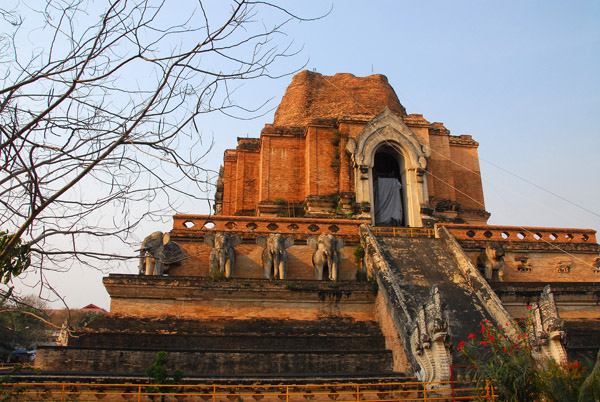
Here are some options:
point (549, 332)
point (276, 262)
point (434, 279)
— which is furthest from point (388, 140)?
point (549, 332)

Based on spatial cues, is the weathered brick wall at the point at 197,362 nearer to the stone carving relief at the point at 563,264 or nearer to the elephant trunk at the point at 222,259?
the elephant trunk at the point at 222,259

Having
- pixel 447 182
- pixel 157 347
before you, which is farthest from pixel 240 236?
pixel 447 182

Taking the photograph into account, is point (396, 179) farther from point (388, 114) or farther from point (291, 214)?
point (291, 214)

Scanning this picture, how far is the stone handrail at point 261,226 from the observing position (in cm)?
1705

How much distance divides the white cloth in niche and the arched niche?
0.95 ft

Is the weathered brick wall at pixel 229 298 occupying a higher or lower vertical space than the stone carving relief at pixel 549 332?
higher

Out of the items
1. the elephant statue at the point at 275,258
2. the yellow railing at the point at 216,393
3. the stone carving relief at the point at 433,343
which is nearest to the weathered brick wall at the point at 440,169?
the elephant statue at the point at 275,258

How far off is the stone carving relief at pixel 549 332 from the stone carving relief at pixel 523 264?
27.8ft

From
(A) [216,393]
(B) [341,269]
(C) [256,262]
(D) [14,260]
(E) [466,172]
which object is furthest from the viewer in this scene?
(E) [466,172]

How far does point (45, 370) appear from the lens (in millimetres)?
10289

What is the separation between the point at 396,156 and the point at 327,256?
8.22 m

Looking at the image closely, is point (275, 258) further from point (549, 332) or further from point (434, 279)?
point (549, 332)

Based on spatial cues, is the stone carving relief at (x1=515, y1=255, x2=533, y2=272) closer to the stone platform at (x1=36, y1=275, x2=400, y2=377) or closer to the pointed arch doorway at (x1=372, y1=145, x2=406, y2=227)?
the pointed arch doorway at (x1=372, y1=145, x2=406, y2=227)

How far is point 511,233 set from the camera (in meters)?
18.1
